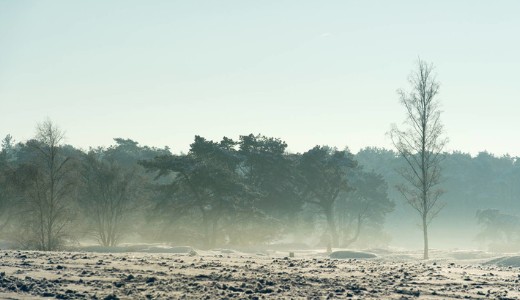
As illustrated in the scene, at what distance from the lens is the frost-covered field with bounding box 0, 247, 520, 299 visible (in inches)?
658

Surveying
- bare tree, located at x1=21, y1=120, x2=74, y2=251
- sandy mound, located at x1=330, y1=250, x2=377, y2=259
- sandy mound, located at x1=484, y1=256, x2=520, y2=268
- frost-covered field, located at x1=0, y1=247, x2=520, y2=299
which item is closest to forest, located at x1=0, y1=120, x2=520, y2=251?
bare tree, located at x1=21, y1=120, x2=74, y2=251

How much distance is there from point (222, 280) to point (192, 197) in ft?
150

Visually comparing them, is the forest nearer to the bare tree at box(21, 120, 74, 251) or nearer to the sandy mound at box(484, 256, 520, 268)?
the bare tree at box(21, 120, 74, 251)

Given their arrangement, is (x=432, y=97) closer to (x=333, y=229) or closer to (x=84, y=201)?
(x=333, y=229)

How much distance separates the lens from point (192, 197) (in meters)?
64.8

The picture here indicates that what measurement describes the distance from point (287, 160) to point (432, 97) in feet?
103

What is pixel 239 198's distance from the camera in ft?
214

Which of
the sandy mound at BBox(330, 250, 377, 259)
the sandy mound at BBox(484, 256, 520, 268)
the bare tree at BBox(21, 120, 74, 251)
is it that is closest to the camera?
the sandy mound at BBox(484, 256, 520, 268)

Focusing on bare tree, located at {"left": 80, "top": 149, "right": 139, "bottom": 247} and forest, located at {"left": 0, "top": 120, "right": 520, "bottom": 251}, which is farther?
bare tree, located at {"left": 80, "top": 149, "right": 139, "bottom": 247}

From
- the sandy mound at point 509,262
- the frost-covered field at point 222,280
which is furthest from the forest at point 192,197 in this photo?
the frost-covered field at point 222,280

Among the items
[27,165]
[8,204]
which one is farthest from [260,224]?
[8,204]

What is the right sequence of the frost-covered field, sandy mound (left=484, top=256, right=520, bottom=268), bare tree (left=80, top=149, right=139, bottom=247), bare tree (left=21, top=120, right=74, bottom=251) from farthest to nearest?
bare tree (left=80, top=149, right=139, bottom=247), bare tree (left=21, top=120, right=74, bottom=251), sandy mound (left=484, top=256, right=520, bottom=268), the frost-covered field

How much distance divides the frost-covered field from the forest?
28549mm

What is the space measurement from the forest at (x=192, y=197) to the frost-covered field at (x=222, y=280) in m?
28.5
